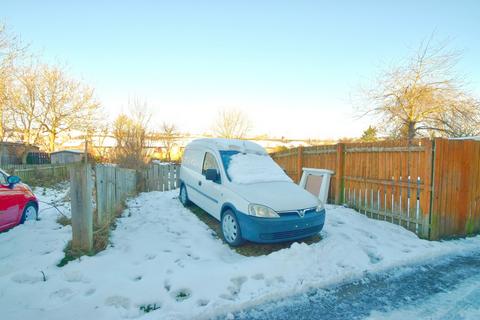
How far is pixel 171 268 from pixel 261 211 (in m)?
1.71

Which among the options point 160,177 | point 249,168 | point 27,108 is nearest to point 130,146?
point 160,177

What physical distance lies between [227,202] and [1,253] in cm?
368

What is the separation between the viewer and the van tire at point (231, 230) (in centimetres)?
495

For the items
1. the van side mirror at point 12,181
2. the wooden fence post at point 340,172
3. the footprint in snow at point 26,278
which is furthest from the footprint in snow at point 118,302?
the wooden fence post at point 340,172

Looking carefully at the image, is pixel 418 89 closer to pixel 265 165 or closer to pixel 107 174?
pixel 265 165

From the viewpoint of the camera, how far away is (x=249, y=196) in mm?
4949

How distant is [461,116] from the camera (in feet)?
49.7

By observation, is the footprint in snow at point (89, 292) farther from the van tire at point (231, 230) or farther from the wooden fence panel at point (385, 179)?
the wooden fence panel at point (385, 179)

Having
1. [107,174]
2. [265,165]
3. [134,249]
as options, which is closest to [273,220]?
[265,165]

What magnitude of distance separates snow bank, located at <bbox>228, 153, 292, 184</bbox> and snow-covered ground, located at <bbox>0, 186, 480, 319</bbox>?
138cm

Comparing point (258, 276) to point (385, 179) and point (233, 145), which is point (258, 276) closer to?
point (233, 145)

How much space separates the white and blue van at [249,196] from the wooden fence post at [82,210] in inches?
91.4

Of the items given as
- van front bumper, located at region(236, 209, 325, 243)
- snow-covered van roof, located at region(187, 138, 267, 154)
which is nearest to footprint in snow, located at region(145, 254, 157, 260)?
van front bumper, located at region(236, 209, 325, 243)

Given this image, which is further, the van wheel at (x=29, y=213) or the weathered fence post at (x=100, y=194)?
the van wheel at (x=29, y=213)
